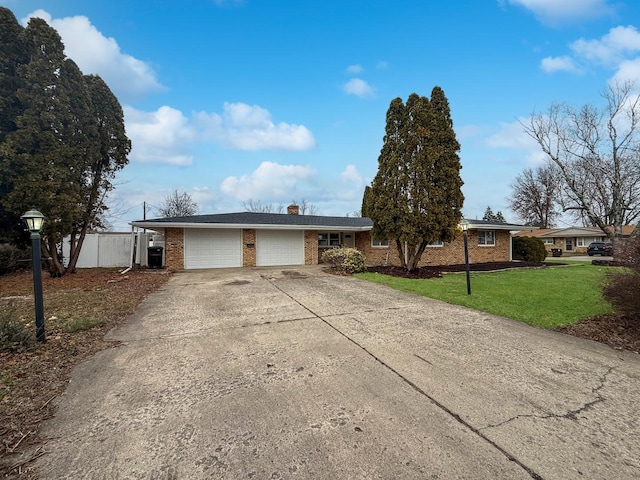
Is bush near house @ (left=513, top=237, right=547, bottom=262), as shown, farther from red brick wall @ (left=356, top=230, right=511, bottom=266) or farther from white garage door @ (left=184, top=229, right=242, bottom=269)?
white garage door @ (left=184, top=229, right=242, bottom=269)

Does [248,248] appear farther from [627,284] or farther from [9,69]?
[627,284]

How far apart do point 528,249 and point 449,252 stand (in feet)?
21.6

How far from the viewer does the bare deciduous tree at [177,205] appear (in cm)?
3566

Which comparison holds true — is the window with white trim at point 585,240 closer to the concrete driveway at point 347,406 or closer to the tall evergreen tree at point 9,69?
the concrete driveway at point 347,406

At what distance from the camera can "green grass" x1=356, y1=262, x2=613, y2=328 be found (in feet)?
20.2

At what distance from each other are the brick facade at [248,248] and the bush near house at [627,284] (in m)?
13.4

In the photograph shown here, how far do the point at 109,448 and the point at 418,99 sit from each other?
43.2 ft

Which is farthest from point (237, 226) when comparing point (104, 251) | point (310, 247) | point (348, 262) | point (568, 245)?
point (568, 245)

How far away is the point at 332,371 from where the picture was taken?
3533mm

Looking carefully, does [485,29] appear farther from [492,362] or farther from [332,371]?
[332,371]

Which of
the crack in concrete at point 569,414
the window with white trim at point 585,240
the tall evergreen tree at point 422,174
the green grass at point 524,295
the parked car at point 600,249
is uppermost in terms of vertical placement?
the tall evergreen tree at point 422,174

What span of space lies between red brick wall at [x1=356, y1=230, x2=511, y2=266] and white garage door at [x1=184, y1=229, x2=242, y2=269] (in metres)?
7.02

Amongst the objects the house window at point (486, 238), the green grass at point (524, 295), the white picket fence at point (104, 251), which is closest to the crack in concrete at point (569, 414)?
the green grass at point (524, 295)

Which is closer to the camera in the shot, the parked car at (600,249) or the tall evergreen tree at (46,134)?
the tall evergreen tree at (46,134)
